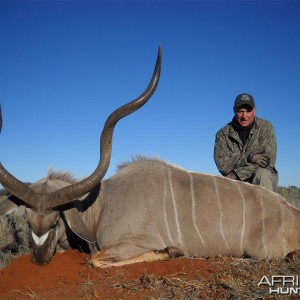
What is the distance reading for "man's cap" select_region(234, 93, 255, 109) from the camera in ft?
15.7

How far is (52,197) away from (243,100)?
268cm

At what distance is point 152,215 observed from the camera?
11.2ft

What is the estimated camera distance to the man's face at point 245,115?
4.76 metres

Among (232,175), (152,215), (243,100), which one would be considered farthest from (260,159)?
(152,215)

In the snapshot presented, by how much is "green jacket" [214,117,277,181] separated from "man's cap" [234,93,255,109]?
0.21 metres

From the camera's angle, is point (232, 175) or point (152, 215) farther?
point (232, 175)

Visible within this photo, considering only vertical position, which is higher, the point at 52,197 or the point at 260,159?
the point at 260,159

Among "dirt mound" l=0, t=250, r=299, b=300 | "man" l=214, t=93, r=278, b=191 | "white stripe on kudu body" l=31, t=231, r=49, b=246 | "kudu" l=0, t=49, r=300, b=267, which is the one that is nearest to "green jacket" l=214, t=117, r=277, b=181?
"man" l=214, t=93, r=278, b=191

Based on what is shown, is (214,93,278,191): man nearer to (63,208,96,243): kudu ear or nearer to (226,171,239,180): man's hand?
(226,171,239,180): man's hand

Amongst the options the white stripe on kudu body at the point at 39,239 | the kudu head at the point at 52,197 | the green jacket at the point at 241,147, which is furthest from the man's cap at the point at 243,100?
the white stripe on kudu body at the point at 39,239

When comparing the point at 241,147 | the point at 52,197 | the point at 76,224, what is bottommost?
the point at 76,224

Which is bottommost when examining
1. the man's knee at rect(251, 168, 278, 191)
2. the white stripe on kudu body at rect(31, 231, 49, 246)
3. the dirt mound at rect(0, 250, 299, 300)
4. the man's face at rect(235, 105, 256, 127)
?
the dirt mound at rect(0, 250, 299, 300)

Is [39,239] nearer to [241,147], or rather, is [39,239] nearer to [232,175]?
[232,175]

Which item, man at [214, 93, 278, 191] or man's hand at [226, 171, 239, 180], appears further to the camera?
man's hand at [226, 171, 239, 180]
